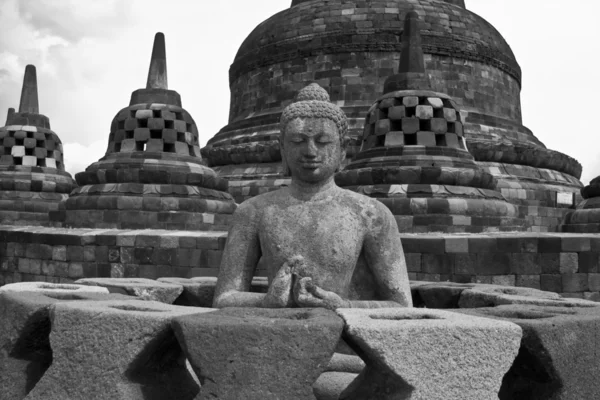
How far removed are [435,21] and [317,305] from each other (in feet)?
46.4

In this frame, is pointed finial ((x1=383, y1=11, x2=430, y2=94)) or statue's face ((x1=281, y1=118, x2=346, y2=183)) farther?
pointed finial ((x1=383, y1=11, x2=430, y2=94))

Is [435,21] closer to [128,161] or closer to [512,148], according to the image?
[512,148]

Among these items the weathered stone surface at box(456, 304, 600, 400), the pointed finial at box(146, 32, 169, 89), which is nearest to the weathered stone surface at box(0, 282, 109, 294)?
the weathered stone surface at box(456, 304, 600, 400)

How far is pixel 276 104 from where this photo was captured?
622 inches

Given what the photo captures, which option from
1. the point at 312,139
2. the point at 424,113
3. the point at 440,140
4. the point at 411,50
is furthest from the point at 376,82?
the point at 312,139

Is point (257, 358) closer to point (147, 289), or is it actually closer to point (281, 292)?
point (281, 292)

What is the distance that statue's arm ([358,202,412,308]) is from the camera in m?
3.15

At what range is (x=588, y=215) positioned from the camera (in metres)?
10.5

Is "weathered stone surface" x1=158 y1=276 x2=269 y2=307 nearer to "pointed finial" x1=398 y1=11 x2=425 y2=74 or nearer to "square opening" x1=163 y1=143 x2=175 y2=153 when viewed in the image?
"square opening" x1=163 y1=143 x2=175 y2=153

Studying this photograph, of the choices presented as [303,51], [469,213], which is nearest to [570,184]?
[469,213]

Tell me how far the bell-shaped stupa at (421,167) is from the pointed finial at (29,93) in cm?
975

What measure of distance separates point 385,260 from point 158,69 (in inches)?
425

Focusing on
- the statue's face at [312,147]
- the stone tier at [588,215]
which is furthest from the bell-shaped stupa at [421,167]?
the statue's face at [312,147]

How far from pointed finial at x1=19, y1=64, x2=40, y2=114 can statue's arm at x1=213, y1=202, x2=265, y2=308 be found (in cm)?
1514
